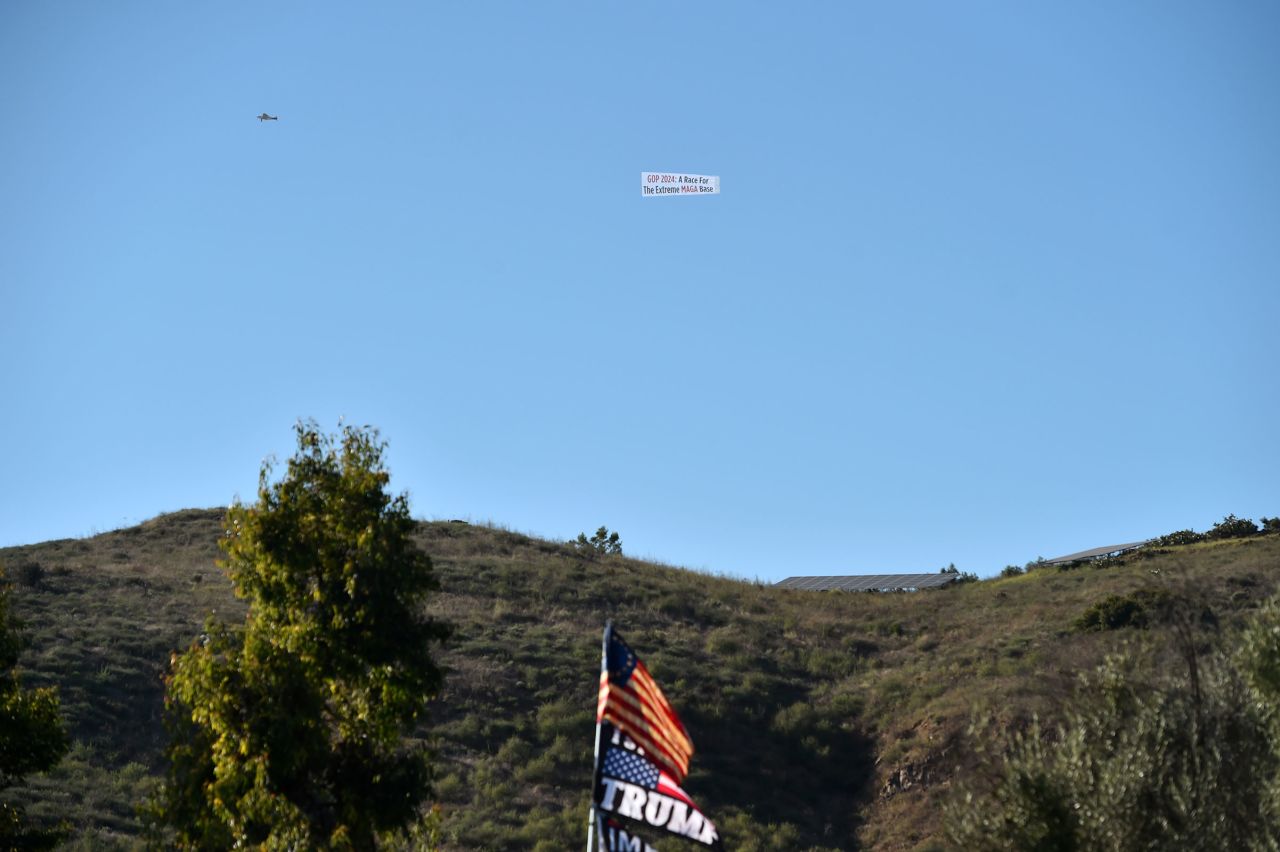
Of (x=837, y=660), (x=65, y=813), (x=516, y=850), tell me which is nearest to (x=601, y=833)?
(x=516, y=850)

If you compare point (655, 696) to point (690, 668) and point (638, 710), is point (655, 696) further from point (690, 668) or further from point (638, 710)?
point (690, 668)

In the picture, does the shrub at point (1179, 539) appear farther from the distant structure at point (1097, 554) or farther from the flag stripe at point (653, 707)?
the flag stripe at point (653, 707)

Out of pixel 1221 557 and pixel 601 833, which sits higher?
pixel 1221 557

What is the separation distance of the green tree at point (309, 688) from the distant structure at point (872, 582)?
54.9 metres

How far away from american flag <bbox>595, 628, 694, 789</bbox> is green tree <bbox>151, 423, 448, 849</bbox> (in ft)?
12.0

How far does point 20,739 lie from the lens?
81.6 ft

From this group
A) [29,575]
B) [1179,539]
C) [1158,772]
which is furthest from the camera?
[1179,539]

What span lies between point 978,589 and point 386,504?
5231 centimetres

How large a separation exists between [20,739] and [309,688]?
22.9ft

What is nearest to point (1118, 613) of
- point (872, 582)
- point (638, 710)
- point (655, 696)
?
point (872, 582)

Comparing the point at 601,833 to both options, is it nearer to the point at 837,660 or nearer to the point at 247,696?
the point at 247,696

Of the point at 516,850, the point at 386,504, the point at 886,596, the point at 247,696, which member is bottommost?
the point at 516,850

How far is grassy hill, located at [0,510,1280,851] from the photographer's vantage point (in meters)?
40.2

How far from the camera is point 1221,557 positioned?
217ft
